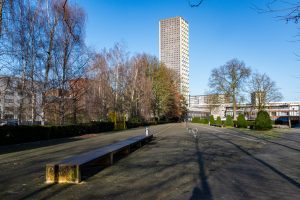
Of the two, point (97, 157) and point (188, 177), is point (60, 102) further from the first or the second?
point (188, 177)

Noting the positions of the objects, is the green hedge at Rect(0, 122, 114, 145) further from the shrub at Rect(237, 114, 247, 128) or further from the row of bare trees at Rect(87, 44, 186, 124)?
the shrub at Rect(237, 114, 247, 128)

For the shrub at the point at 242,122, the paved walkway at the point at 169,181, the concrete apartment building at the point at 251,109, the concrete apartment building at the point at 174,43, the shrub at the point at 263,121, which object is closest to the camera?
→ the paved walkway at the point at 169,181

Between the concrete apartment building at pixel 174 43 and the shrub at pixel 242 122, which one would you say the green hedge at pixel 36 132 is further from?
the concrete apartment building at pixel 174 43

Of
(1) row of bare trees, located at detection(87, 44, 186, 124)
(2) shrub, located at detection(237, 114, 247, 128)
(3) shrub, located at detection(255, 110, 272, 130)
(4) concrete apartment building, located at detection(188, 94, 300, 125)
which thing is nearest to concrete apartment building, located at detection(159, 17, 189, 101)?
(4) concrete apartment building, located at detection(188, 94, 300, 125)

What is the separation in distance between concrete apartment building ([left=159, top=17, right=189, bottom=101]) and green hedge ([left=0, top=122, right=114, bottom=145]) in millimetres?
97310

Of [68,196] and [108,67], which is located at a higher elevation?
[108,67]

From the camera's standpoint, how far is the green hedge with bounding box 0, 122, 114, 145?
20.9 meters

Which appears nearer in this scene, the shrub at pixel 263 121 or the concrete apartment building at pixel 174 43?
the shrub at pixel 263 121

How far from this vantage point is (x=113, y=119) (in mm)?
47281

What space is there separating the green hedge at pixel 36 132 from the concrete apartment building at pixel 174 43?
319 feet

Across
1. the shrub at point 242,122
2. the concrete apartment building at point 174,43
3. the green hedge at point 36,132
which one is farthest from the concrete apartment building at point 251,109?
the green hedge at point 36,132

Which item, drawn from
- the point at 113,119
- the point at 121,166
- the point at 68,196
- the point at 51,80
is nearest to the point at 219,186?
the point at 68,196

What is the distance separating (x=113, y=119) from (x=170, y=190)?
40606 millimetres

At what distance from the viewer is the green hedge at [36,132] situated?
2094cm
